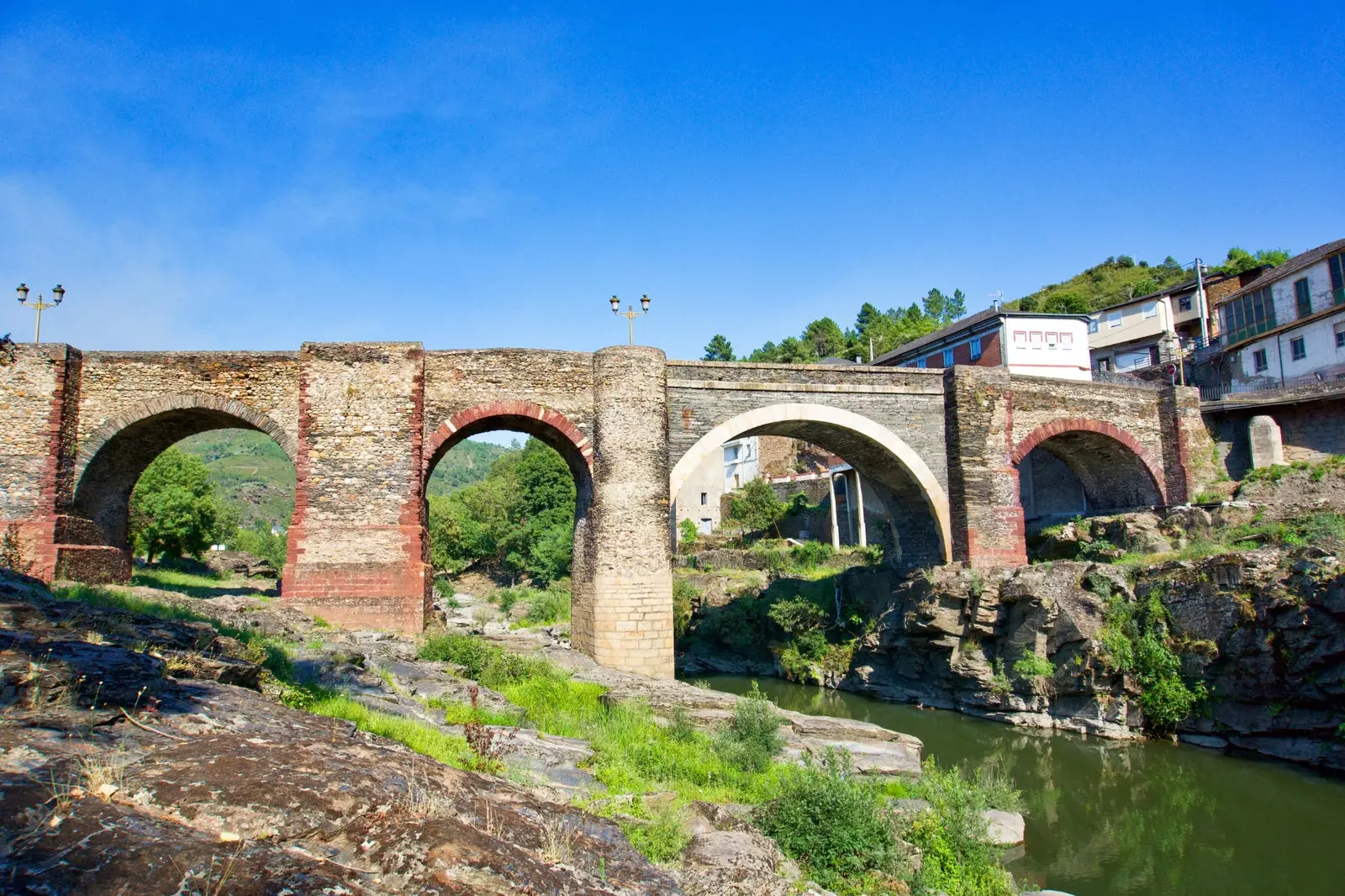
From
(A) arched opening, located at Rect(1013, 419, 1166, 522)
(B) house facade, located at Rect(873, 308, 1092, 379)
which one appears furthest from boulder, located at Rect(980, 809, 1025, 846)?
(B) house facade, located at Rect(873, 308, 1092, 379)

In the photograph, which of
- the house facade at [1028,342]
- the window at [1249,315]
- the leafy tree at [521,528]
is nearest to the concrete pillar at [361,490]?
the house facade at [1028,342]

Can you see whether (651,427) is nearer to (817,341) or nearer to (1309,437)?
(1309,437)

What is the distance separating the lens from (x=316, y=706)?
8.00m

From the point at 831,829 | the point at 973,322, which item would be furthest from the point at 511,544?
the point at 831,829

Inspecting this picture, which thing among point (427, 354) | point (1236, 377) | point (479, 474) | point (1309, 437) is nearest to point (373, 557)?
point (427, 354)

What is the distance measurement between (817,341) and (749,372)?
2268 inches

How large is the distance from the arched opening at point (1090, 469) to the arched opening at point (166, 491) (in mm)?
18333

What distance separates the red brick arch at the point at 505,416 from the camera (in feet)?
56.7

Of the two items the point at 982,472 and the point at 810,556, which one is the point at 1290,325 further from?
the point at 810,556

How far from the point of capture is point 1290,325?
2875 cm

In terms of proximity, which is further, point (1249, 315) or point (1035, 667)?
point (1249, 315)

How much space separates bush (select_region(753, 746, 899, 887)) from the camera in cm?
786

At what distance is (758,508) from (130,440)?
28.6 m

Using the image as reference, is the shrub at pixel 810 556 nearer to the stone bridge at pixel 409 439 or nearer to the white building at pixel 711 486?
the white building at pixel 711 486
